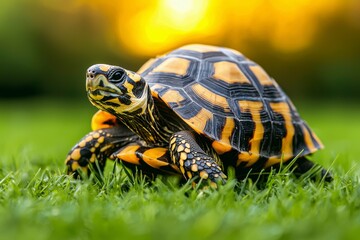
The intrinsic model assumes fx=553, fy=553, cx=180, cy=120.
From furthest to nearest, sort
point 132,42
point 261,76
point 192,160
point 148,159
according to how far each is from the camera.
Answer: point 132,42 < point 261,76 < point 148,159 < point 192,160

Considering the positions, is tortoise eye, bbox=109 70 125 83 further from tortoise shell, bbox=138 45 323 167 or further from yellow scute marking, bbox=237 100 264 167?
yellow scute marking, bbox=237 100 264 167

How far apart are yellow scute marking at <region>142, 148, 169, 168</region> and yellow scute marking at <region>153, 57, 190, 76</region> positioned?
62cm

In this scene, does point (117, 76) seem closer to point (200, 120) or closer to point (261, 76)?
point (200, 120)

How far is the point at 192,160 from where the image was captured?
3254 millimetres

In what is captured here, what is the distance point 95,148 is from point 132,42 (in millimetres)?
22317

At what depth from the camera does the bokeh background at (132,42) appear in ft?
86.9

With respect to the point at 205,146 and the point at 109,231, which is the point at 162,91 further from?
the point at 109,231

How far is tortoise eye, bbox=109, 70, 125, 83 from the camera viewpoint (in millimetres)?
3338

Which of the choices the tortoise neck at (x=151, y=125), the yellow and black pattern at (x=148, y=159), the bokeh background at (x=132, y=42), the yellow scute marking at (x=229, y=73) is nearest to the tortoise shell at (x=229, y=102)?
the yellow scute marking at (x=229, y=73)

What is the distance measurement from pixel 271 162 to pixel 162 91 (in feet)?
3.00

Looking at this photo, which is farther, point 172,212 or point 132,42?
point 132,42

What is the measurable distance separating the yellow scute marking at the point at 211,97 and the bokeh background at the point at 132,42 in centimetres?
2197

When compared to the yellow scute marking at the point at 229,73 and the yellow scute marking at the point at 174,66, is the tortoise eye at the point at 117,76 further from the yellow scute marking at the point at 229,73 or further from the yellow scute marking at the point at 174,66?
the yellow scute marking at the point at 229,73

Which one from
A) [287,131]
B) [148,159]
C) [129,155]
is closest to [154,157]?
[148,159]
